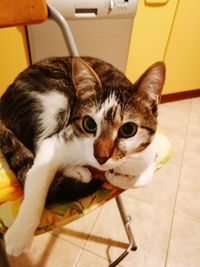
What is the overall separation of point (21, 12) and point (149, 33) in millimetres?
993

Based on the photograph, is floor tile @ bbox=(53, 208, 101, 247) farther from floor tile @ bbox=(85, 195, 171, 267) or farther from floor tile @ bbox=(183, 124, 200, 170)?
floor tile @ bbox=(183, 124, 200, 170)

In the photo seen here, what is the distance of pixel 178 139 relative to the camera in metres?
1.55

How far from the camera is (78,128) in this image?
0.50 m

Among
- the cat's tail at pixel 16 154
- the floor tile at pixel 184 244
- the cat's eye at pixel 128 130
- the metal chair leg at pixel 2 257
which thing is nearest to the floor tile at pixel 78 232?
the floor tile at pixel 184 244

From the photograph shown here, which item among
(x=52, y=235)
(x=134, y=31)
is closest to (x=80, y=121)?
(x=52, y=235)

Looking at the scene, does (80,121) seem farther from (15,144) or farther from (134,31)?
(134,31)

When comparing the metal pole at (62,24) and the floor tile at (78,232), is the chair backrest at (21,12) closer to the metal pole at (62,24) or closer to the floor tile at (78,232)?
the metal pole at (62,24)

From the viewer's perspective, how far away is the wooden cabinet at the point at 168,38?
1.33m

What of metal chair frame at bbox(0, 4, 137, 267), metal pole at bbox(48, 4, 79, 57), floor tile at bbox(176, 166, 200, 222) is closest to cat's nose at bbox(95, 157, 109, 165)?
metal chair frame at bbox(0, 4, 137, 267)

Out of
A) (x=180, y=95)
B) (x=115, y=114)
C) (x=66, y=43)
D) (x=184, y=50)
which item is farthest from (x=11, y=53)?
(x=180, y=95)

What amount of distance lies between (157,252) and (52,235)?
452 mm

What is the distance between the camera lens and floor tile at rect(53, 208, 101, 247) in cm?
101

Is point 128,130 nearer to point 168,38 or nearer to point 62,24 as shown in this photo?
point 62,24

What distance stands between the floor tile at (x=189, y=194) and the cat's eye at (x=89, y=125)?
0.86 meters
